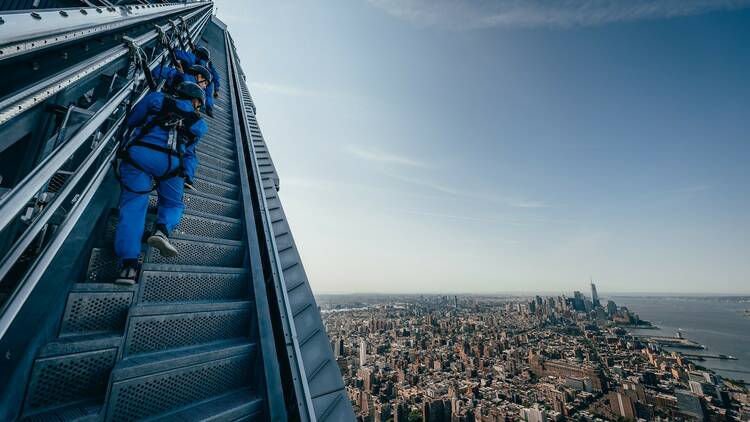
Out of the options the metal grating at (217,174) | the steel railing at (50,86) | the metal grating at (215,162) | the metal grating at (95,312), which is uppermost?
the metal grating at (215,162)

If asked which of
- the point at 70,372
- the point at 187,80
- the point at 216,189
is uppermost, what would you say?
the point at 187,80

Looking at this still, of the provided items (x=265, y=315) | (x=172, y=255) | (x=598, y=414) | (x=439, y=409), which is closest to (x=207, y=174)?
(x=172, y=255)

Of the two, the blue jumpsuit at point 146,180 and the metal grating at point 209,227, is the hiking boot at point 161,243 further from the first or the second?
the metal grating at point 209,227

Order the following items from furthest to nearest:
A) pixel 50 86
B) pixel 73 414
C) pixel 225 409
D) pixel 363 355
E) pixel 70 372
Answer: pixel 363 355 → pixel 225 409 → pixel 70 372 → pixel 73 414 → pixel 50 86

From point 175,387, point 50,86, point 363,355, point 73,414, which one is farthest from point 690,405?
point 50,86

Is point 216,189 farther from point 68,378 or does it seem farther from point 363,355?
point 363,355

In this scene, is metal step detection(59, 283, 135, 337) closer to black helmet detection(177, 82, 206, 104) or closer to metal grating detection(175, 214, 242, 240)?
metal grating detection(175, 214, 242, 240)

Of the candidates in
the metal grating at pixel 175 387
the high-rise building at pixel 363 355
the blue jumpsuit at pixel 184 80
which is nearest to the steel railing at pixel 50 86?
the blue jumpsuit at pixel 184 80
